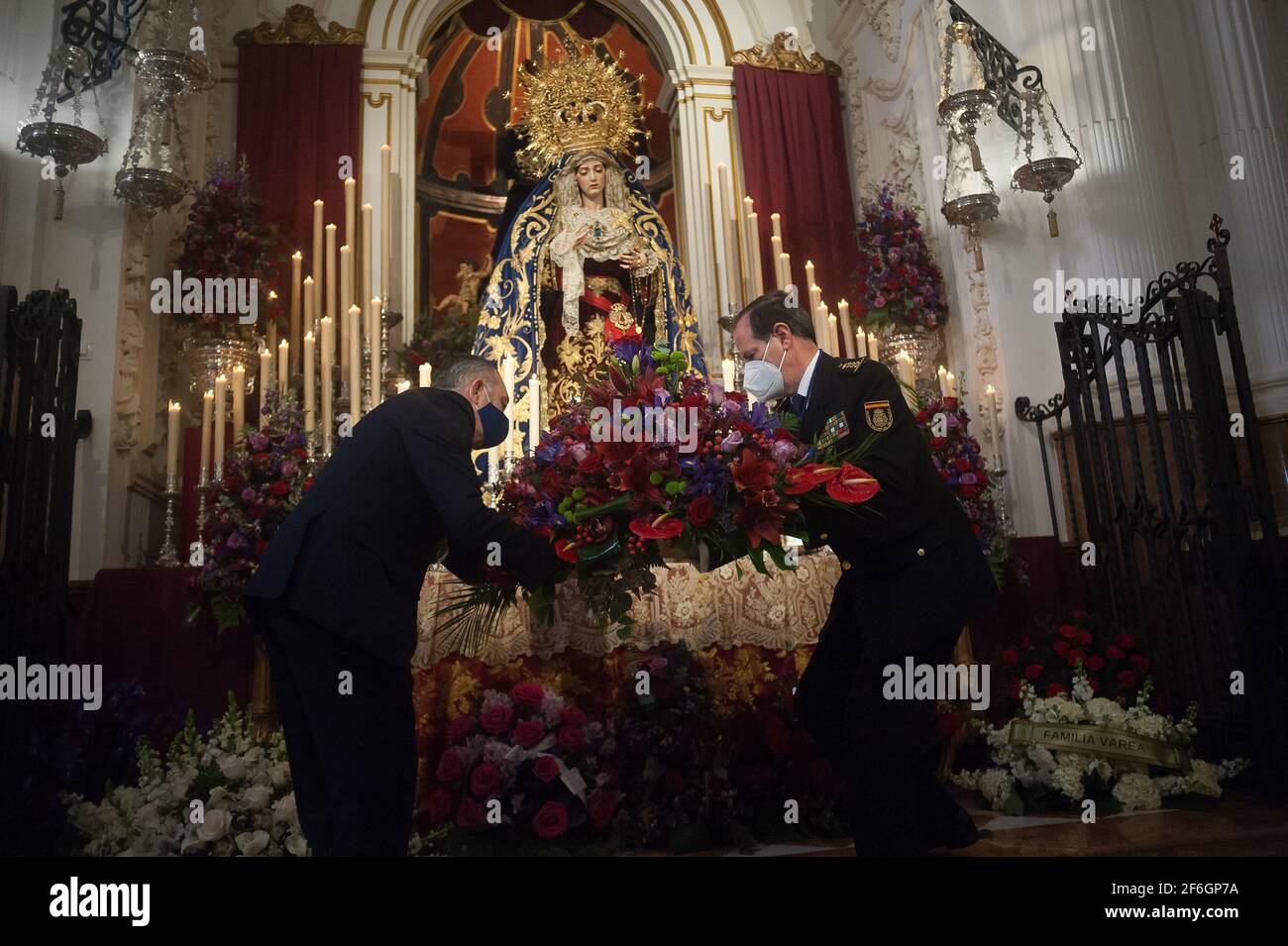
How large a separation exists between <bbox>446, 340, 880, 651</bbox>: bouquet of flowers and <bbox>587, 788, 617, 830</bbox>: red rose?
0.80m

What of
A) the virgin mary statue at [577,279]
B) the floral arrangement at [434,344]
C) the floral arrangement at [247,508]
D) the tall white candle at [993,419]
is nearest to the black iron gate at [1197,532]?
the tall white candle at [993,419]

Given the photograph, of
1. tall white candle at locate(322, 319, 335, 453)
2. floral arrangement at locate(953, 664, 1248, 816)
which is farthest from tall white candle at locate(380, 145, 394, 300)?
floral arrangement at locate(953, 664, 1248, 816)

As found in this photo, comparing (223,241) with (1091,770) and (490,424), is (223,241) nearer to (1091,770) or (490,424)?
(490,424)

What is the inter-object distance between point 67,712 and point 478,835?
150 cm

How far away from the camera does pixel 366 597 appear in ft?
7.64

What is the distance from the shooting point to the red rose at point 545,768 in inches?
124

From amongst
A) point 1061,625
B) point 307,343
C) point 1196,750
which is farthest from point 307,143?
point 1196,750

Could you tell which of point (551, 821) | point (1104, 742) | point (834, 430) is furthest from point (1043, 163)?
point (551, 821)

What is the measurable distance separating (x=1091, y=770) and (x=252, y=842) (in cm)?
280

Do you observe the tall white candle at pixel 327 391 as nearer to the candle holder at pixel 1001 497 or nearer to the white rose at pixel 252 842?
the white rose at pixel 252 842

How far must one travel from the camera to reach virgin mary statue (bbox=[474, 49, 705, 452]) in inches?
212

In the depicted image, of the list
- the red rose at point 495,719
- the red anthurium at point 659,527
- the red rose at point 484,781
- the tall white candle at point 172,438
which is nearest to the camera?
the red anthurium at point 659,527

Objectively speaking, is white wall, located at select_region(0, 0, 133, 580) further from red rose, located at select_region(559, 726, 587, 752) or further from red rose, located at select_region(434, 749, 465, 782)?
red rose, located at select_region(559, 726, 587, 752)

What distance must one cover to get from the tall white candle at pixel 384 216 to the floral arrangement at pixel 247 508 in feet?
9.00
